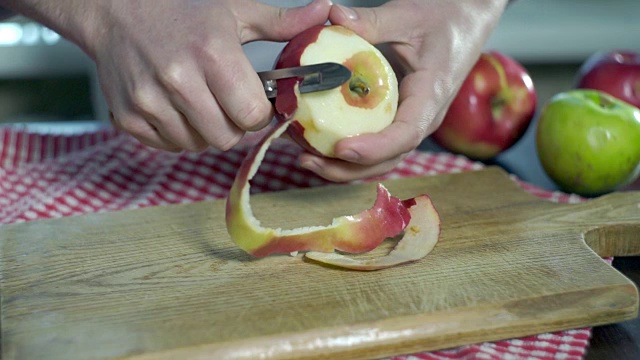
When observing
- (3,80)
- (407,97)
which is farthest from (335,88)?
(3,80)

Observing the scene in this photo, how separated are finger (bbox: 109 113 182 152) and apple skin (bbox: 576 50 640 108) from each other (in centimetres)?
92

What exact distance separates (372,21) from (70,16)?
1.33ft

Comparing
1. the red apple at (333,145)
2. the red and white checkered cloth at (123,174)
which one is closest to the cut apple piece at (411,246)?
the red apple at (333,145)

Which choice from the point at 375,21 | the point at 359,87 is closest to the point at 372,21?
the point at 375,21

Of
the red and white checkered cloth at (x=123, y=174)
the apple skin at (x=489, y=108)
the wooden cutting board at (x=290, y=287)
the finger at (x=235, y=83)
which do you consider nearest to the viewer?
the wooden cutting board at (x=290, y=287)

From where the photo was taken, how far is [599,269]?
913 millimetres

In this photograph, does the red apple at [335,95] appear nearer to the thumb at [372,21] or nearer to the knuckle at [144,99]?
A: the thumb at [372,21]

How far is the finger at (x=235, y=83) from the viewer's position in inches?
35.9

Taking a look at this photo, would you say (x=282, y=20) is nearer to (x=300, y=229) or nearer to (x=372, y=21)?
(x=372, y=21)

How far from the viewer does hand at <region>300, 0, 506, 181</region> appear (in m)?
1.02

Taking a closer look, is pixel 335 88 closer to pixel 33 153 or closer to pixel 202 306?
pixel 202 306

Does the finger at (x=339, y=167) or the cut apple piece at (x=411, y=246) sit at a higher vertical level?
the finger at (x=339, y=167)

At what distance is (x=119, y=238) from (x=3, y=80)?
1566mm

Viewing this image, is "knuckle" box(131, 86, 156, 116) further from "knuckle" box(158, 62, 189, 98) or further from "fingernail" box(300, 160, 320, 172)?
"fingernail" box(300, 160, 320, 172)
